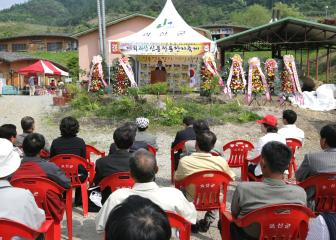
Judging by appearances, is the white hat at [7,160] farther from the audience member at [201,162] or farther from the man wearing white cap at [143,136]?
the man wearing white cap at [143,136]

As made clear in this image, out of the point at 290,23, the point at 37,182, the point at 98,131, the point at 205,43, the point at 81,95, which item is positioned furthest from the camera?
the point at 290,23

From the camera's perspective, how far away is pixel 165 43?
58.6 ft

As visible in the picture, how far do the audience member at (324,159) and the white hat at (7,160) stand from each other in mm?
2521

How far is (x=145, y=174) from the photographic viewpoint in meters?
3.06

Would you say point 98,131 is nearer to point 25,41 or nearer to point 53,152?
point 53,152

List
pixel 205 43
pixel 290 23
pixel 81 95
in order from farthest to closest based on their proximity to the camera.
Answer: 1. pixel 290 23
2. pixel 205 43
3. pixel 81 95

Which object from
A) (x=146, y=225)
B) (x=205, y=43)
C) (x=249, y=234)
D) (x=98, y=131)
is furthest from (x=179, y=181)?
(x=205, y=43)

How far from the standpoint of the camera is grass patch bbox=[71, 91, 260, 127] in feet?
41.1

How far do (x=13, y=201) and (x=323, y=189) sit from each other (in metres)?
2.53

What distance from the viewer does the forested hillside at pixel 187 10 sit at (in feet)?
266

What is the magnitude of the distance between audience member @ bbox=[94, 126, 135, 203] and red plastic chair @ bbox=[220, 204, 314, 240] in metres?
1.64

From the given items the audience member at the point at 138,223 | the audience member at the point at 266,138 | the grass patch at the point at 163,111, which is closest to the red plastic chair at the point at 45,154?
the audience member at the point at 266,138

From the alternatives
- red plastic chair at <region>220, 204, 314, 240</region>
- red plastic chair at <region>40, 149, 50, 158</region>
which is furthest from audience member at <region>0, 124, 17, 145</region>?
red plastic chair at <region>220, 204, 314, 240</region>

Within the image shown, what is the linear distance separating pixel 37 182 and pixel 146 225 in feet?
7.79
